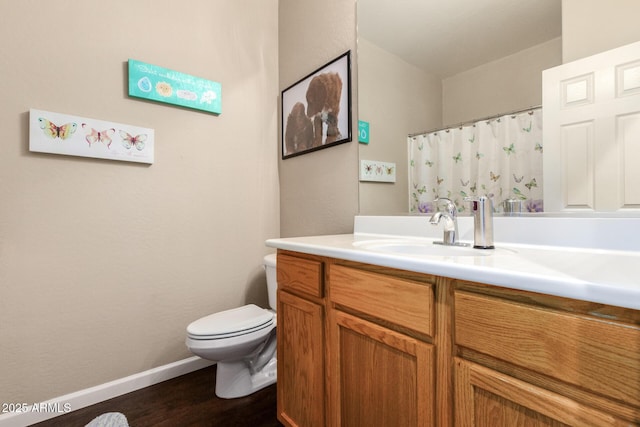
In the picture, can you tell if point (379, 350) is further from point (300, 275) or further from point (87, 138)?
point (87, 138)

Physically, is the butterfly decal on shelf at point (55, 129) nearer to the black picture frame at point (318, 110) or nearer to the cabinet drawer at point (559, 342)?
the black picture frame at point (318, 110)

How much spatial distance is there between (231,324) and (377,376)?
2.91ft

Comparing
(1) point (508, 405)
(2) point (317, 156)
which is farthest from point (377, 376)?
(2) point (317, 156)

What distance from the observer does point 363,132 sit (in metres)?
1.64

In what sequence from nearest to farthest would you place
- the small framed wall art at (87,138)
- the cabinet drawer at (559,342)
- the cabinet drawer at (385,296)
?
the cabinet drawer at (559,342) < the cabinet drawer at (385,296) < the small framed wall art at (87,138)

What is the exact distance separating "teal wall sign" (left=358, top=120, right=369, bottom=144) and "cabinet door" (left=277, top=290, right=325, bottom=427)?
928 mm

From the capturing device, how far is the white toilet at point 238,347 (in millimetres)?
1423

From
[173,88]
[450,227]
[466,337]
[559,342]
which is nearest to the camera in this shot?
[559,342]

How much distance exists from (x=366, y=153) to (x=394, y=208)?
13.7 inches

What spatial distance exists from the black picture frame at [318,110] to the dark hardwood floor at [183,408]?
149 cm

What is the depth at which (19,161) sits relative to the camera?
1375 millimetres

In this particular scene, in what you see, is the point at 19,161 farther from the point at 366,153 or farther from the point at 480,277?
the point at 480,277

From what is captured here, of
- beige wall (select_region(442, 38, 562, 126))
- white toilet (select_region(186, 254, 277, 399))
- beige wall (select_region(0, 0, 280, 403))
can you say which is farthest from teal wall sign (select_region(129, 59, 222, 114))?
beige wall (select_region(442, 38, 562, 126))

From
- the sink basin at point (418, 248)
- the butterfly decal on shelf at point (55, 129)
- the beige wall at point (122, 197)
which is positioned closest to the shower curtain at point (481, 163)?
the sink basin at point (418, 248)
